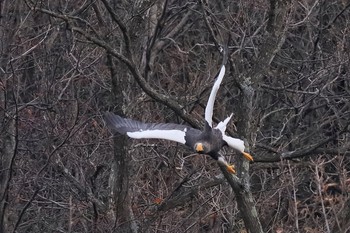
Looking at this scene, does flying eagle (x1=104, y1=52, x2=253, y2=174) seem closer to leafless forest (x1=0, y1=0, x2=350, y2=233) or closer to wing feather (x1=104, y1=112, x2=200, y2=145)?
wing feather (x1=104, y1=112, x2=200, y2=145)

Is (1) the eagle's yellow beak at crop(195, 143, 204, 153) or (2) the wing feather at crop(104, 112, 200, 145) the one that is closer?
(1) the eagle's yellow beak at crop(195, 143, 204, 153)

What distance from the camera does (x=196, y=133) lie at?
1048cm

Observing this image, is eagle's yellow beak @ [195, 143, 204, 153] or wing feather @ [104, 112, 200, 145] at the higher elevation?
wing feather @ [104, 112, 200, 145]

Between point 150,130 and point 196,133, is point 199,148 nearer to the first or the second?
point 196,133

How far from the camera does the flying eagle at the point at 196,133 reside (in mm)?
9914

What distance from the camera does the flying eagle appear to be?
32.5 ft

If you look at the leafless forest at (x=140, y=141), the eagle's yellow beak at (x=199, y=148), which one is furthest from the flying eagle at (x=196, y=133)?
the leafless forest at (x=140, y=141)

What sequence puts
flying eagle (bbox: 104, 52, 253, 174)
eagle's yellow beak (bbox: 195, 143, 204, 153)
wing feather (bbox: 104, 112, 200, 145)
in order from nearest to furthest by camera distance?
flying eagle (bbox: 104, 52, 253, 174) → eagle's yellow beak (bbox: 195, 143, 204, 153) → wing feather (bbox: 104, 112, 200, 145)

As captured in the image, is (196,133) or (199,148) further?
(196,133)

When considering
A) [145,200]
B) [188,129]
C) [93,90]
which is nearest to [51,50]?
[93,90]

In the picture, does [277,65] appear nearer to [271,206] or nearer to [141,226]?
[271,206]

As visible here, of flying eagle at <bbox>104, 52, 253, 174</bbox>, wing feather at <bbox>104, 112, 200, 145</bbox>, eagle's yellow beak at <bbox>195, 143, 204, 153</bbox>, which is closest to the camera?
flying eagle at <bbox>104, 52, 253, 174</bbox>

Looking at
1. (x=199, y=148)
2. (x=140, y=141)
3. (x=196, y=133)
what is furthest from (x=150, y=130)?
(x=140, y=141)

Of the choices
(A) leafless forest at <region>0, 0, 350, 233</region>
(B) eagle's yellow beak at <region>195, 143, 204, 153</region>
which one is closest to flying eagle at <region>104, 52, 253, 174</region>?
(B) eagle's yellow beak at <region>195, 143, 204, 153</region>
